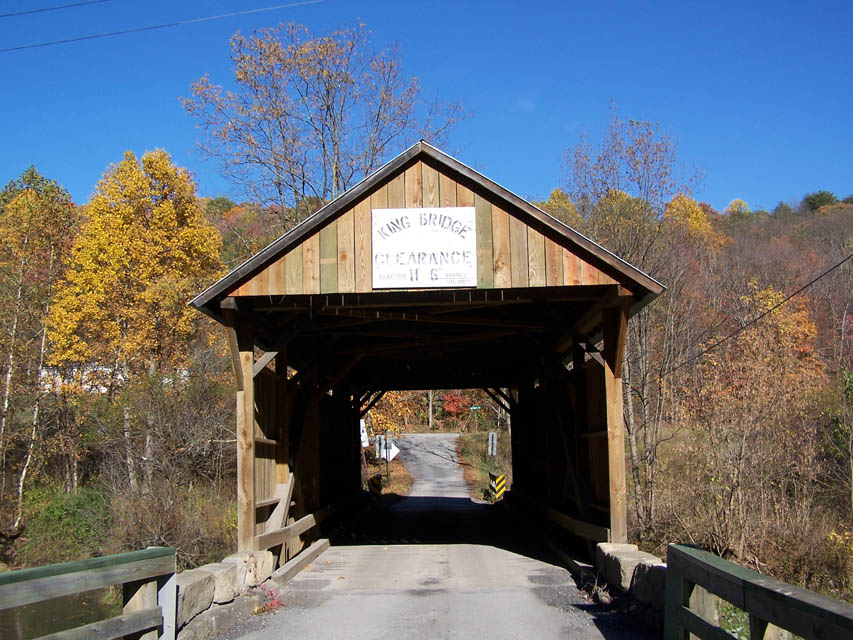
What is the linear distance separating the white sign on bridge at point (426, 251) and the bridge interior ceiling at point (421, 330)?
0.63ft

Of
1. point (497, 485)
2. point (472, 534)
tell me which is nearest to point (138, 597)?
point (472, 534)

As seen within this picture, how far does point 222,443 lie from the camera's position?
2039 cm

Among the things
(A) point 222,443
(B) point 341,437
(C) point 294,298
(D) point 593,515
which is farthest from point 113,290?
(D) point 593,515

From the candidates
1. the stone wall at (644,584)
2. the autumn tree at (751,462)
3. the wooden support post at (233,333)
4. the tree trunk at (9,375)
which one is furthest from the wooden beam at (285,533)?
the tree trunk at (9,375)

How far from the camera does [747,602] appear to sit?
404cm

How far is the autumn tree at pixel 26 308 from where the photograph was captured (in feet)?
77.4

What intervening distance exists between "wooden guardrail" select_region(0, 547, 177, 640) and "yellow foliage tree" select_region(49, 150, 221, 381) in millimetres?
18961

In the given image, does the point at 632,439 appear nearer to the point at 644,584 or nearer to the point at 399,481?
the point at 644,584

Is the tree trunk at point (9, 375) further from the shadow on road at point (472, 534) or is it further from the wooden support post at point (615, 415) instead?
the wooden support post at point (615, 415)

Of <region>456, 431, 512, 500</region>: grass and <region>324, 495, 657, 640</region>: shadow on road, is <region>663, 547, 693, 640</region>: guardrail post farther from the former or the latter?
<region>456, 431, 512, 500</region>: grass

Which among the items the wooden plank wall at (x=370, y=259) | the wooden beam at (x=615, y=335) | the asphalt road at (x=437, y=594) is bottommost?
the asphalt road at (x=437, y=594)

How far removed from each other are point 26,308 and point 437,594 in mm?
20617

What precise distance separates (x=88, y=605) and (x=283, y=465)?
451 centimetres

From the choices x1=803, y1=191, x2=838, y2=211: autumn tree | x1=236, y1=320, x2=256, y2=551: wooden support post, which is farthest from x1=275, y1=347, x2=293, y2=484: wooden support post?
x1=803, y1=191, x2=838, y2=211: autumn tree
